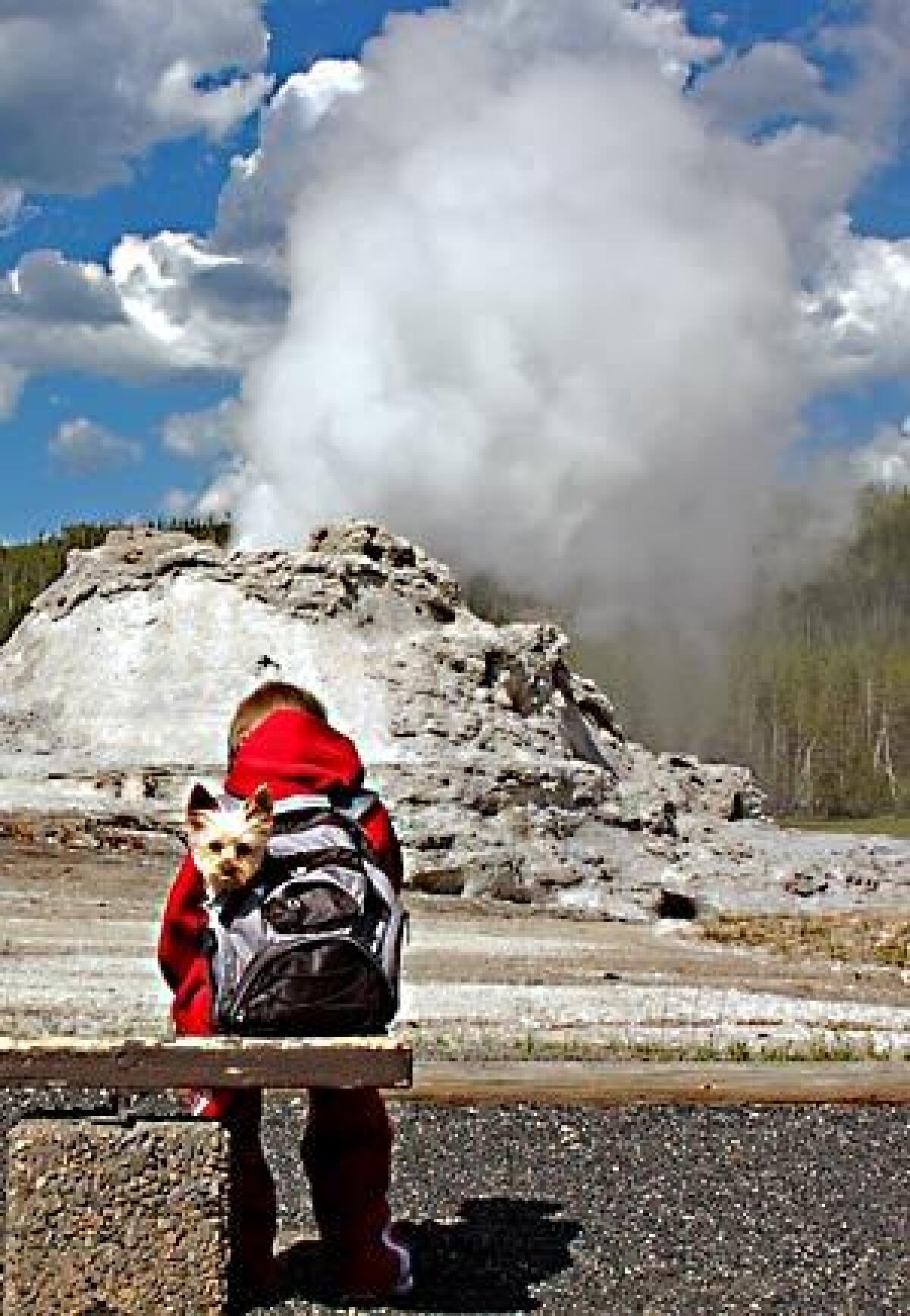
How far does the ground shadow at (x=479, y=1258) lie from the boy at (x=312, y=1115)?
0.36 ft

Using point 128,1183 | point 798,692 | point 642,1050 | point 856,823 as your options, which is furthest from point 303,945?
point 798,692

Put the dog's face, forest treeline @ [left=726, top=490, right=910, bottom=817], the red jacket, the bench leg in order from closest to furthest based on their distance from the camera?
the bench leg → the dog's face → the red jacket → forest treeline @ [left=726, top=490, right=910, bottom=817]

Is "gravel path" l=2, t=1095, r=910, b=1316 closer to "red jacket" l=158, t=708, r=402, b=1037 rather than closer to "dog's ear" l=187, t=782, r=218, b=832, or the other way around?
"red jacket" l=158, t=708, r=402, b=1037

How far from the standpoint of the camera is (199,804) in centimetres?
507

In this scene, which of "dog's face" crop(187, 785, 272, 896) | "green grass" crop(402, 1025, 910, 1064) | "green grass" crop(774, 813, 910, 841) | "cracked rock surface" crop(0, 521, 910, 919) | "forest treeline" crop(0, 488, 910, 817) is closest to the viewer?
"dog's face" crop(187, 785, 272, 896)

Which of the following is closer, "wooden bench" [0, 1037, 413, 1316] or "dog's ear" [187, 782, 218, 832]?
"wooden bench" [0, 1037, 413, 1316]

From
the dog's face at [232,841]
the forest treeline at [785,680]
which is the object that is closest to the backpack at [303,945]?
the dog's face at [232,841]

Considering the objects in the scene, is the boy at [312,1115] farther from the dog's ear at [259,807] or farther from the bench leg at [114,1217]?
the bench leg at [114,1217]

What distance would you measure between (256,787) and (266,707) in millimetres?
308

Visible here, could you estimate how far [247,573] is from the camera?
3662cm

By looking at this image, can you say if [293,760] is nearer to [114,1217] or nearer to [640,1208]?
[114,1217]

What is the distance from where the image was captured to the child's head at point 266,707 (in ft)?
17.8

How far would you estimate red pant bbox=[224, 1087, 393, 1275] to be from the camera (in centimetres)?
529

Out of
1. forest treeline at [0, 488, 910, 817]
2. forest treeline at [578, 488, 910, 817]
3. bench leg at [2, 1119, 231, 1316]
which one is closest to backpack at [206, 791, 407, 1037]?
bench leg at [2, 1119, 231, 1316]
